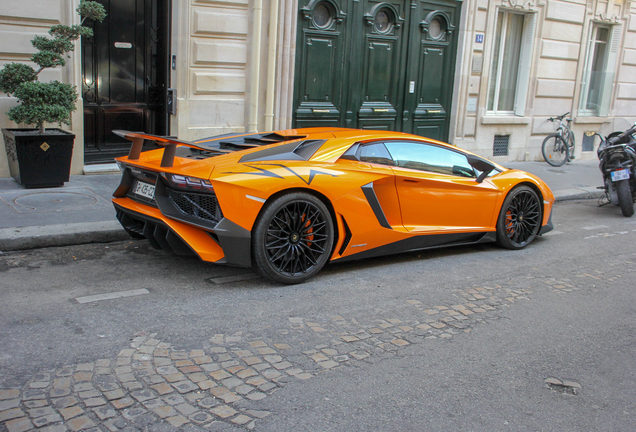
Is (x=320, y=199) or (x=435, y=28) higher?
(x=435, y=28)

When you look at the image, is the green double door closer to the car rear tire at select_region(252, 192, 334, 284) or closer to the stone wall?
the stone wall

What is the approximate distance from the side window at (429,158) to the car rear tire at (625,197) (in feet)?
13.5

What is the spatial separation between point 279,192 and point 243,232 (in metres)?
0.46

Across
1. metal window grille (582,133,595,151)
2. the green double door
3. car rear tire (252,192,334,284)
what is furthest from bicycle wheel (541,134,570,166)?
car rear tire (252,192,334,284)

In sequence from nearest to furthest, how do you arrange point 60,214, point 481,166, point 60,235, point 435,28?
1. point 60,235
2. point 481,166
3. point 60,214
4. point 435,28

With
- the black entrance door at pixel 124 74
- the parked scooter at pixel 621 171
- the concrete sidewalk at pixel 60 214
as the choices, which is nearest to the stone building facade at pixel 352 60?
the black entrance door at pixel 124 74

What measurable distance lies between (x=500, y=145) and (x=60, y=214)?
11.0 metres

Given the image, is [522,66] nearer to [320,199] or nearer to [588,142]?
[588,142]

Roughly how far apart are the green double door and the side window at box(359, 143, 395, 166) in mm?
5859

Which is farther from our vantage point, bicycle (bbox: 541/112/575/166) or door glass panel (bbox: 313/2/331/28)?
bicycle (bbox: 541/112/575/166)

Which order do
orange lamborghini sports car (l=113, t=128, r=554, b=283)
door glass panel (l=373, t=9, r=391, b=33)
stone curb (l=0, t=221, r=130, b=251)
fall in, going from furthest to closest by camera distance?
door glass panel (l=373, t=9, r=391, b=33) < stone curb (l=0, t=221, r=130, b=251) < orange lamborghini sports car (l=113, t=128, r=554, b=283)

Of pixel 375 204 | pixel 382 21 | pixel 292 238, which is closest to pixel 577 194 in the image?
pixel 382 21

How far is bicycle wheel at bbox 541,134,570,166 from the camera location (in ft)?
48.6

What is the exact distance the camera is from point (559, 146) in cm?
1489
